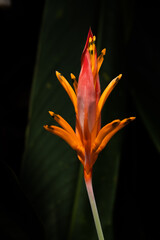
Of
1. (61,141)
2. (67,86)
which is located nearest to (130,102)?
(61,141)

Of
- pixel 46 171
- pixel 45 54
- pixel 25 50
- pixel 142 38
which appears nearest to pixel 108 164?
pixel 46 171

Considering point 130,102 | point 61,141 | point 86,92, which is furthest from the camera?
point 130,102

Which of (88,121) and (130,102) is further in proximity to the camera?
(130,102)

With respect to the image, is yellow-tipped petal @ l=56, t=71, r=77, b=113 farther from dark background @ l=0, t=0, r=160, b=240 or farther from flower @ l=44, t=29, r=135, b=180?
dark background @ l=0, t=0, r=160, b=240

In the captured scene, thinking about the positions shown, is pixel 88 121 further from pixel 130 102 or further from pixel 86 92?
pixel 130 102

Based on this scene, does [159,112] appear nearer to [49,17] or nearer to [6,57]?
[49,17]
